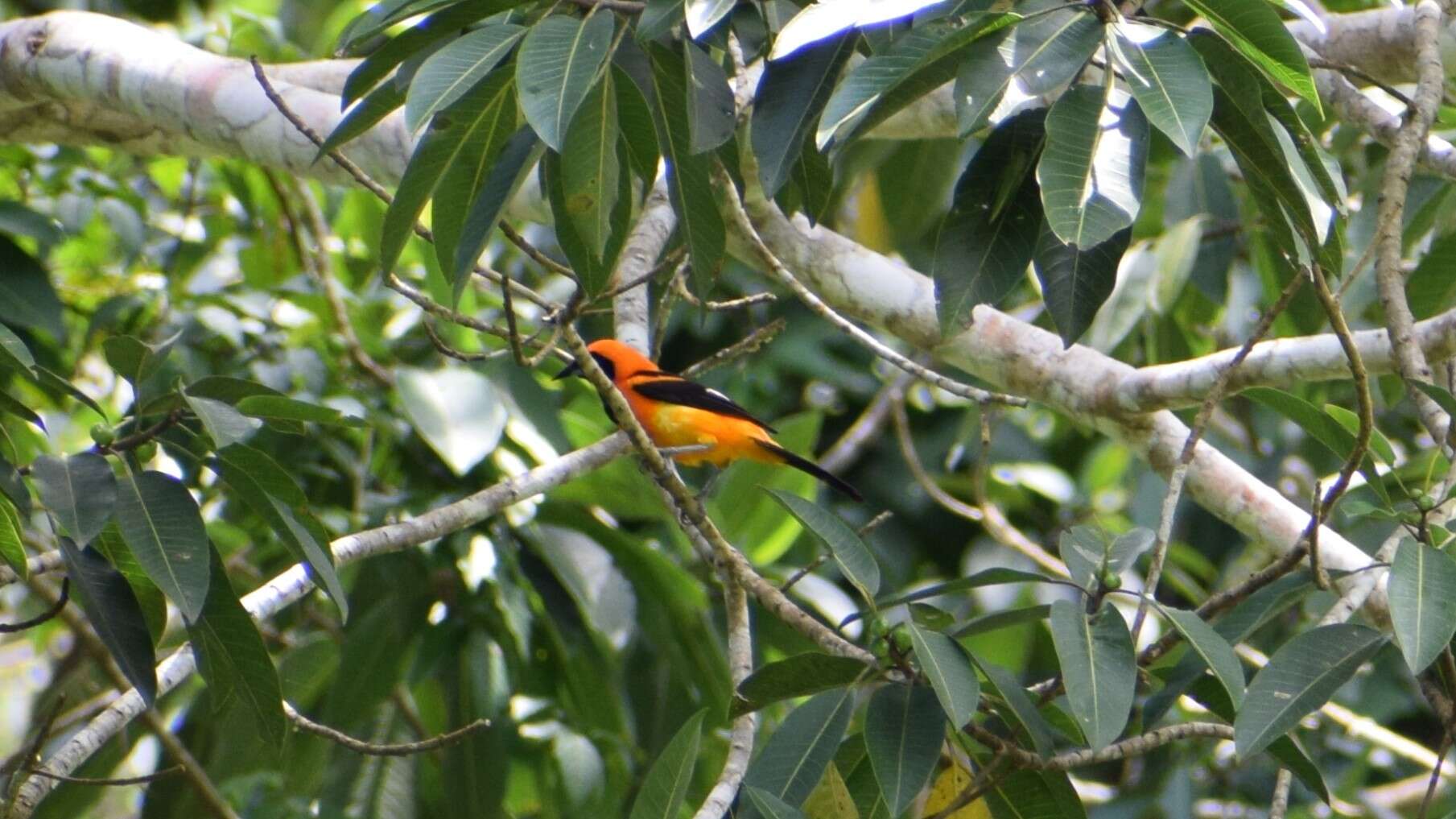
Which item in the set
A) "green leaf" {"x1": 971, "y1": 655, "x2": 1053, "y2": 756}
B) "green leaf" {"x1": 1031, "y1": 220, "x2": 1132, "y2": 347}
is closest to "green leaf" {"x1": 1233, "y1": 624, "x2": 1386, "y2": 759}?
"green leaf" {"x1": 971, "y1": 655, "x2": 1053, "y2": 756}

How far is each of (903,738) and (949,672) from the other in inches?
7.8

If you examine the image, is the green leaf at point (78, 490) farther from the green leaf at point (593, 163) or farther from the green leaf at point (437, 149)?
the green leaf at point (593, 163)

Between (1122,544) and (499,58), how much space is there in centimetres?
126

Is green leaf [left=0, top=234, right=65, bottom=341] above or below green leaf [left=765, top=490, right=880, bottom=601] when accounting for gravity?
below

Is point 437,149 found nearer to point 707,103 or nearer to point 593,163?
point 593,163

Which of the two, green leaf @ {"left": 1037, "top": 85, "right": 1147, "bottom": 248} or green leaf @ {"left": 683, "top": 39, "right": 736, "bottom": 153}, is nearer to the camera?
green leaf @ {"left": 1037, "top": 85, "right": 1147, "bottom": 248}

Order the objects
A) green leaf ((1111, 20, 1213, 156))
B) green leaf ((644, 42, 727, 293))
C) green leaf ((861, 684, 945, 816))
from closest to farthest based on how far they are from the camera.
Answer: green leaf ((1111, 20, 1213, 156)) < green leaf ((861, 684, 945, 816)) < green leaf ((644, 42, 727, 293))

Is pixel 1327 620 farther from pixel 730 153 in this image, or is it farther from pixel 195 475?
pixel 195 475

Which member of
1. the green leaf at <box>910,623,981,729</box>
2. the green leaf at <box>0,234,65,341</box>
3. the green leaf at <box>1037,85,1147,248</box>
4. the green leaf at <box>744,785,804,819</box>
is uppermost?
the green leaf at <box>1037,85,1147,248</box>

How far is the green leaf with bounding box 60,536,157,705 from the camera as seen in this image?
215 centimetres

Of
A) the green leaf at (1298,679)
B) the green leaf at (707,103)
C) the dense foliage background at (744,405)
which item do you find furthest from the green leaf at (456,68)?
the green leaf at (1298,679)

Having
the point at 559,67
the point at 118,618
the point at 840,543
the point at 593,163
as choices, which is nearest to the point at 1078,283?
the point at 840,543

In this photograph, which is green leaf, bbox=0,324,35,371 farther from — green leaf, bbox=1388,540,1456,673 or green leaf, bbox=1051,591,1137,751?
green leaf, bbox=1388,540,1456,673

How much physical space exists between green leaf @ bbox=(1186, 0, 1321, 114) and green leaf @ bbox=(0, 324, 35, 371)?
1789 millimetres
